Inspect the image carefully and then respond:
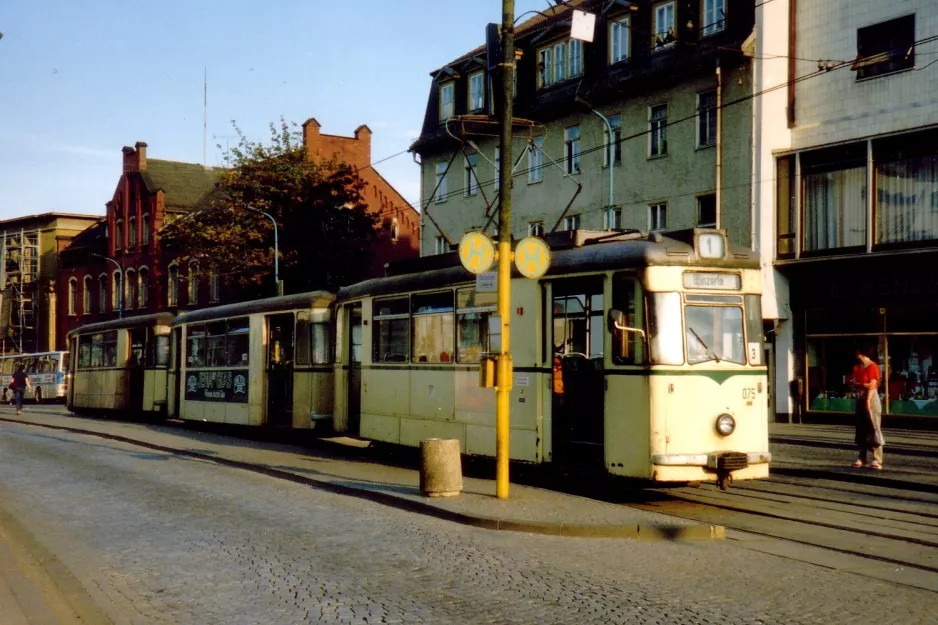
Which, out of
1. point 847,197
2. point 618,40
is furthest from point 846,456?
point 618,40

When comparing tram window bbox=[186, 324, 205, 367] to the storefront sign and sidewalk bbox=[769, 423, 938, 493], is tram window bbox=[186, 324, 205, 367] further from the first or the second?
the storefront sign

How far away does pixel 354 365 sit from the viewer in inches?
747

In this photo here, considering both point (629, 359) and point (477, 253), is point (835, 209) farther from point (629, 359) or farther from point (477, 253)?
point (477, 253)

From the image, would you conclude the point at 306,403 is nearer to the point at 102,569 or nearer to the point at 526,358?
the point at 526,358

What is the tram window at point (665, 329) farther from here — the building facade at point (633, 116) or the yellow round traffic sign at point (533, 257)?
A: the building facade at point (633, 116)

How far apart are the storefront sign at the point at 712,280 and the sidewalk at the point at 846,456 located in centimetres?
395

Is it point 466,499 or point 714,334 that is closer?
point 466,499

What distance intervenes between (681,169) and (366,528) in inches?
879

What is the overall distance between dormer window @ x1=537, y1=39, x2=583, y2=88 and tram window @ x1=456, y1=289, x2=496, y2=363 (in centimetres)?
2100

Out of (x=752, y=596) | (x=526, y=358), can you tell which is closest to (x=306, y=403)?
(x=526, y=358)

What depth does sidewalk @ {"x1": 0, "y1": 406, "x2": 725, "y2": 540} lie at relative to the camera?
406 inches

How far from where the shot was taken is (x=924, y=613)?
7137 mm

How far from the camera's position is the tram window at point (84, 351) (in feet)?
116

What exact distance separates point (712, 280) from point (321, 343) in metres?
10.0
